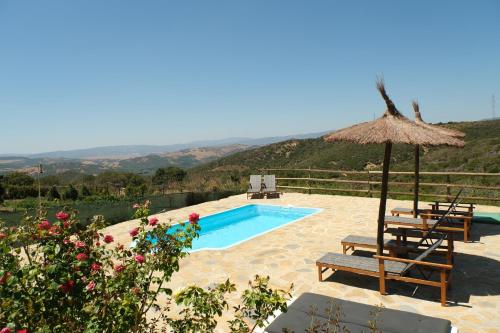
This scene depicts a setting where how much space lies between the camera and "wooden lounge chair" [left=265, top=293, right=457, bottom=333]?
9.90 ft

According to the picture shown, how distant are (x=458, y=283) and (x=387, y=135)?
2328 mm

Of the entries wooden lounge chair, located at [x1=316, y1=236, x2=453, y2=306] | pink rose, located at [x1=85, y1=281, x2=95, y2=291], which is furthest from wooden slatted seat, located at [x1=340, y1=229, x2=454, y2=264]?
pink rose, located at [x1=85, y1=281, x2=95, y2=291]

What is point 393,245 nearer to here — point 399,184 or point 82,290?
point 82,290

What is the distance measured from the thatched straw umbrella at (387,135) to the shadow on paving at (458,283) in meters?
0.53

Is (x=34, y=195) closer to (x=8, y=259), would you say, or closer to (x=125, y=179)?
(x=125, y=179)

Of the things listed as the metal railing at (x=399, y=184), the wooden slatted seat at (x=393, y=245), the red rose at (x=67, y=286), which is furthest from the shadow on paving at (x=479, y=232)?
the red rose at (x=67, y=286)

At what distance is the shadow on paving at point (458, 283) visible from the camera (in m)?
4.24

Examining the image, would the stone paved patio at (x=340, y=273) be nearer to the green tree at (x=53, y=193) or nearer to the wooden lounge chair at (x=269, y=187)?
the wooden lounge chair at (x=269, y=187)

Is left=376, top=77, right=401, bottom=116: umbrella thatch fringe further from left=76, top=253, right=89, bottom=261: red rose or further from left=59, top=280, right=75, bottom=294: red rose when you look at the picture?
left=59, top=280, right=75, bottom=294: red rose

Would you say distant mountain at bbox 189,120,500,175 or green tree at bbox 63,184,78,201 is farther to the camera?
distant mountain at bbox 189,120,500,175

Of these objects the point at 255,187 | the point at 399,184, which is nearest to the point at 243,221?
the point at 255,187

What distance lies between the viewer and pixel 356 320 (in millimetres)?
3168

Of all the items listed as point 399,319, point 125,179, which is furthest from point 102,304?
point 125,179

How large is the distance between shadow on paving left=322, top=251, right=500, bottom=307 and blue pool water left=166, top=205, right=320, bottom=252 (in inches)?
168
